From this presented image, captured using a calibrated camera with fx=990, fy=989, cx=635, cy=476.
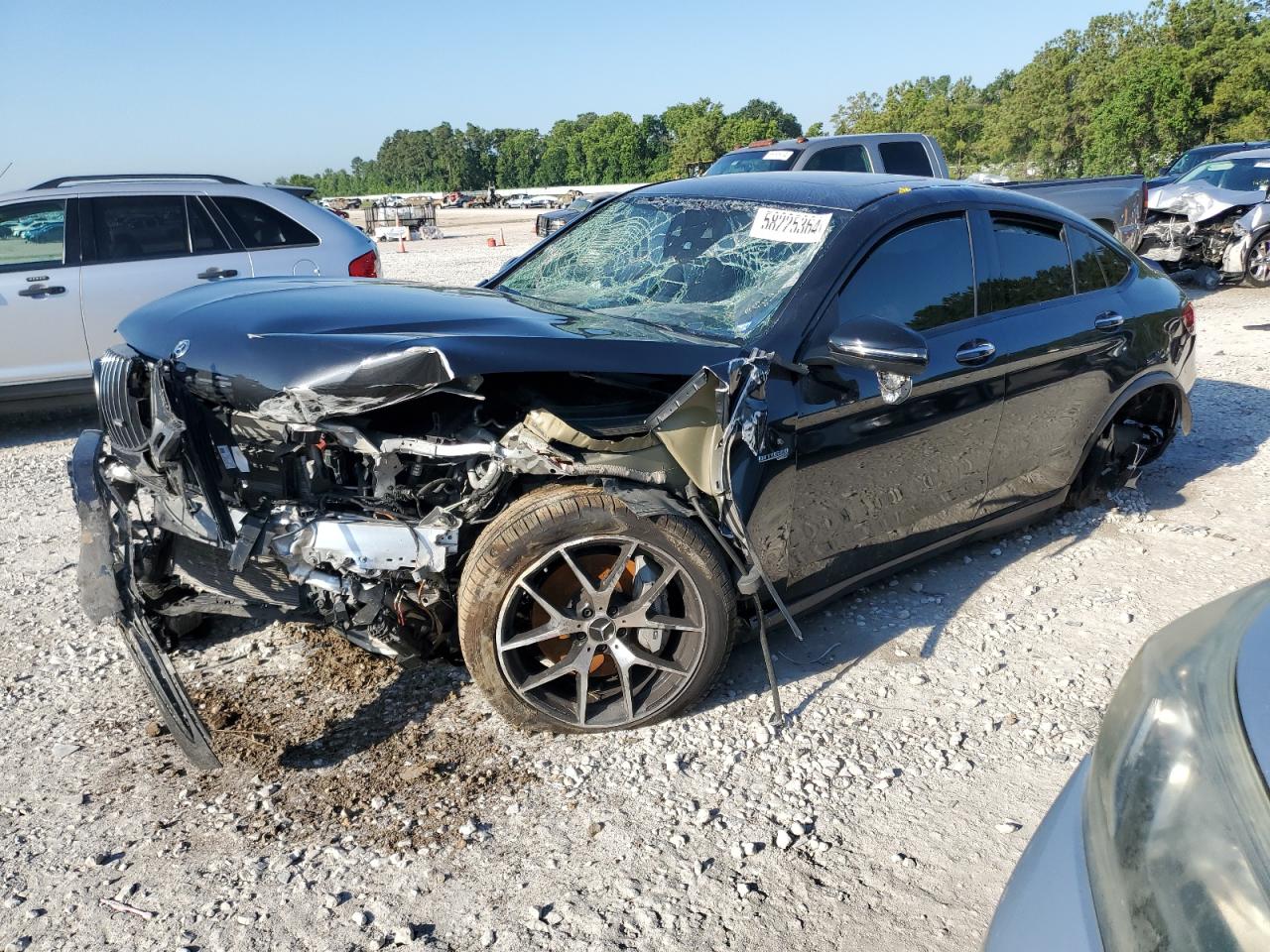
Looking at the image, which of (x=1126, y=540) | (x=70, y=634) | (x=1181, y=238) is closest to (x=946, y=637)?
(x=1126, y=540)

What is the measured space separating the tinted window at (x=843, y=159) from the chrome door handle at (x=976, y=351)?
7.71m

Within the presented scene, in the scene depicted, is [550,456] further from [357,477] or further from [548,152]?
[548,152]

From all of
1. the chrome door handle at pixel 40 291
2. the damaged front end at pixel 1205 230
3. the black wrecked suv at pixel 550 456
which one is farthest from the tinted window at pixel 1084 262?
the damaged front end at pixel 1205 230

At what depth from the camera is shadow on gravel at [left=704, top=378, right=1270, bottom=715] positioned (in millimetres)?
3715

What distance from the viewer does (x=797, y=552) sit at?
3447 millimetres

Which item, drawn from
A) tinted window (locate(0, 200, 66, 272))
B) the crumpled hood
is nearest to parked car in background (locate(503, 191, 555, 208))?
the crumpled hood

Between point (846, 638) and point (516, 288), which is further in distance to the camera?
point (516, 288)

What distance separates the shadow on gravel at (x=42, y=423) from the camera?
6.92 metres

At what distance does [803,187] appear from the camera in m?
4.02

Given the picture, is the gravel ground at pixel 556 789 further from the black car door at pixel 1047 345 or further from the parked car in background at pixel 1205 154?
the parked car in background at pixel 1205 154

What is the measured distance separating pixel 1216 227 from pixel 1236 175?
3.97ft

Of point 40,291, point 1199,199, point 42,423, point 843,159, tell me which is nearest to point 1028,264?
point 40,291

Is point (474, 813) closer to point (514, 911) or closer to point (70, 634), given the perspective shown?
point (514, 911)

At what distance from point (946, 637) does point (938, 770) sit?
92 centimetres
